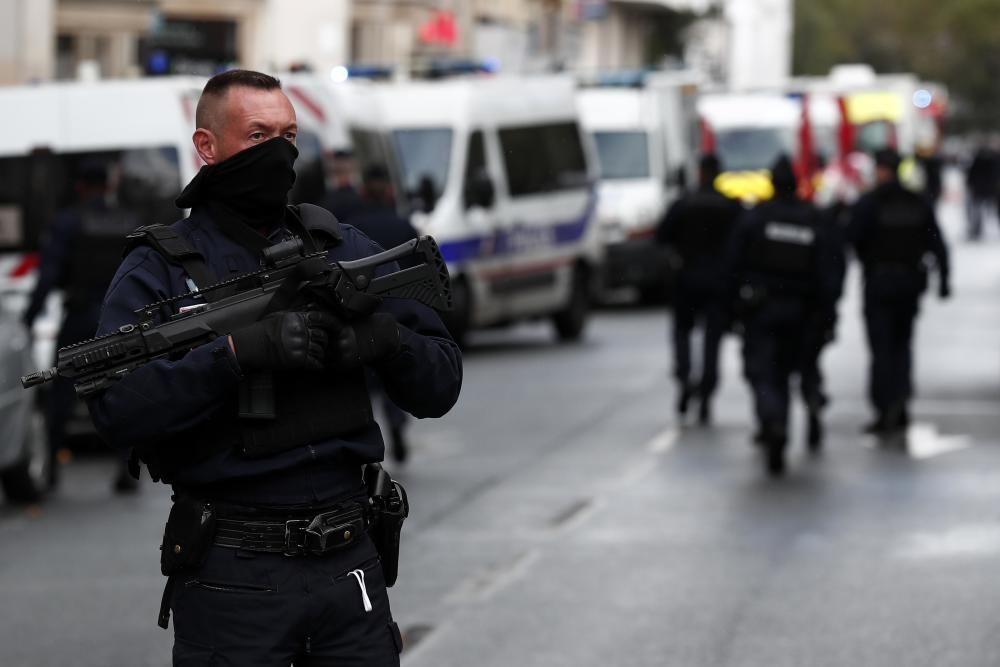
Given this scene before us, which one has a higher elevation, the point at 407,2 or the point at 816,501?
the point at 407,2

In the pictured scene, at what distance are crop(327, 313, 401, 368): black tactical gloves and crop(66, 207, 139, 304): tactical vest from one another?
755 cm

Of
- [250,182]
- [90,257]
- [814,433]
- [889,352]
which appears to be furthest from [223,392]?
[889,352]

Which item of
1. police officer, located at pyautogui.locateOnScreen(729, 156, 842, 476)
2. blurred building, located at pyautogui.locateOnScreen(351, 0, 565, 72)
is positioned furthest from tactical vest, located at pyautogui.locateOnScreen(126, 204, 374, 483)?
blurred building, located at pyautogui.locateOnScreen(351, 0, 565, 72)

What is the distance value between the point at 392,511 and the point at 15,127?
10.6 m

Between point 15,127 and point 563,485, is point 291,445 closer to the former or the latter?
point 563,485

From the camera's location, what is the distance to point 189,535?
398 centimetres

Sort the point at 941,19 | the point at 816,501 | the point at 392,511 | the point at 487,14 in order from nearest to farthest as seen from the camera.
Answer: the point at 392,511 < the point at 816,501 < the point at 487,14 < the point at 941,19

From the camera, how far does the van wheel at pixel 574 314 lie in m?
21.1

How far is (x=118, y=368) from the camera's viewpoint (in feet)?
12.9

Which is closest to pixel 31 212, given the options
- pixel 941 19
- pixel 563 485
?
pixel 563 485

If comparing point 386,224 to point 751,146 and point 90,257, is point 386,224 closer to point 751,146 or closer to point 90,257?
point 90,257

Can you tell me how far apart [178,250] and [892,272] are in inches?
399

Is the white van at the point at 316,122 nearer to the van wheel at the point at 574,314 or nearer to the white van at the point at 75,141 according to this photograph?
the white van at the point at 75,141

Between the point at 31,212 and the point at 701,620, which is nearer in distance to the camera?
the point at 701,620
